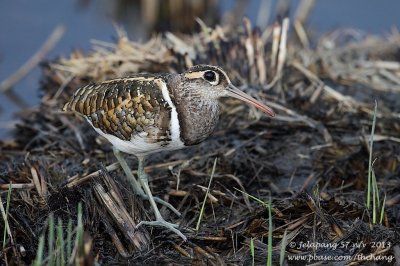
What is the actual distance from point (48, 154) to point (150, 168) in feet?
2.89

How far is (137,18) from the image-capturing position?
9.20 metres

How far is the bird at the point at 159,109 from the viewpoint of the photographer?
4035 mm

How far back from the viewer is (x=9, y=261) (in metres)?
3.59

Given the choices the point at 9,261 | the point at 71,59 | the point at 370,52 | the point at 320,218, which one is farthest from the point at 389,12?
the point at 9,261

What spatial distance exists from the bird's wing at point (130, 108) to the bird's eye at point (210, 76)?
23 cm

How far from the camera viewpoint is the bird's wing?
403 centimetres

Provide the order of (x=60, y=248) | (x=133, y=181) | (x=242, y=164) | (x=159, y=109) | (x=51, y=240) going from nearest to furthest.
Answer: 1. (x=51, y=240)
2. (x=60, y=248)
3. (x=159, y=109)
4. (x=133, y=181)
5. (x=242, y=164)

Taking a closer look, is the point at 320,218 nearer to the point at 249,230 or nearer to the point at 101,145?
the point at 249,230

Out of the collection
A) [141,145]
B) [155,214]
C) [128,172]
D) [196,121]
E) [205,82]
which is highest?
[205,82]

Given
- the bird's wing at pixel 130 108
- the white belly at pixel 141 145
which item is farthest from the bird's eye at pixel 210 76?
the white belly at pixel 141 145

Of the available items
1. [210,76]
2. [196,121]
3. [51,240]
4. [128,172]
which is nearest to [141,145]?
[196,121]

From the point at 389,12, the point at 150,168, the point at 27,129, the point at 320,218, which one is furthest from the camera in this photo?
the point at 389,12

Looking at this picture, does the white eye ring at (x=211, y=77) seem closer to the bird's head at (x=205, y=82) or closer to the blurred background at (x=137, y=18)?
the bird's head at (x=205, y=82)

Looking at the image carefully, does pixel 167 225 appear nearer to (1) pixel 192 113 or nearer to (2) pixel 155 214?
(2) pixel 155 214
